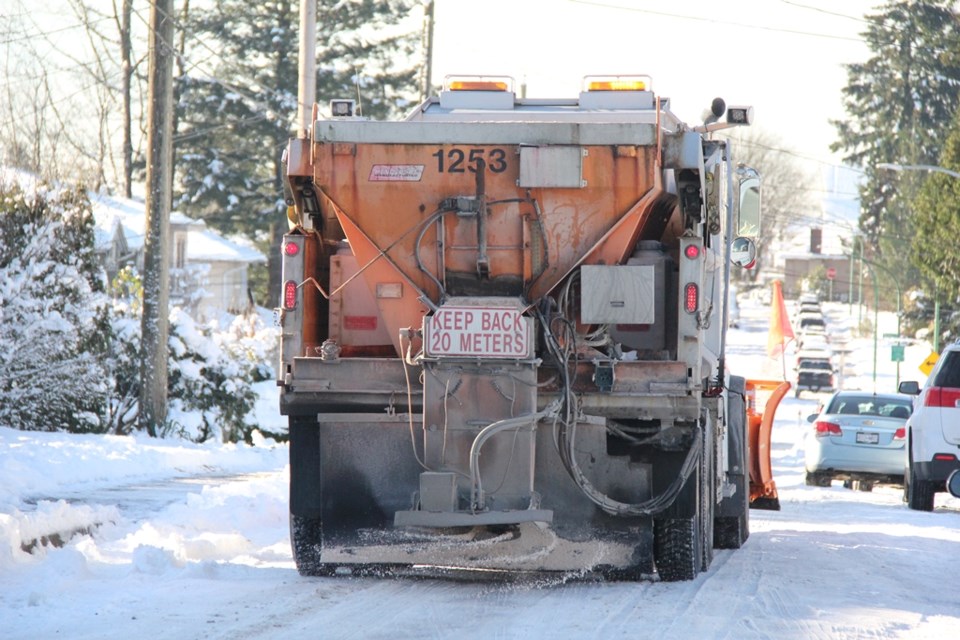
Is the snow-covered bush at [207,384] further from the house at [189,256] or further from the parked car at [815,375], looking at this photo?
the parked car at [815,375]

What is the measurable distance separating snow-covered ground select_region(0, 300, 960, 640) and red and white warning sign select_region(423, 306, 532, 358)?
141cm

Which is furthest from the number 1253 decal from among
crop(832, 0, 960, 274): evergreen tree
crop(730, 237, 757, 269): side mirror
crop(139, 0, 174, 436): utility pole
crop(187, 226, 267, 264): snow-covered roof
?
crop(832, 0, 960, 274): evergreen tree

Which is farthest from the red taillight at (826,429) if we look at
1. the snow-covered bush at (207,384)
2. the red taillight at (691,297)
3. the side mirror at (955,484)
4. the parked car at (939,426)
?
the red taillight at (691,297)

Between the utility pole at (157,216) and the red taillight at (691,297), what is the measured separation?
11970mm

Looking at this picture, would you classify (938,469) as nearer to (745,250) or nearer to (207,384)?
(745,250)

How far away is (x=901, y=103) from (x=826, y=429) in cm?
4980

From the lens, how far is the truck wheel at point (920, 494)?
16.0 m

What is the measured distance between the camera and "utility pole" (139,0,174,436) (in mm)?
19422

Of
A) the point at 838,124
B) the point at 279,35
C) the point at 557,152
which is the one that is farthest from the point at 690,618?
the point at 838,124

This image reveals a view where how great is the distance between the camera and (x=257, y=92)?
1799 inches

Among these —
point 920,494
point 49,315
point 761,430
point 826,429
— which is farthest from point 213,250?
point 761,430

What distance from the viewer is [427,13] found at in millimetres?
34062

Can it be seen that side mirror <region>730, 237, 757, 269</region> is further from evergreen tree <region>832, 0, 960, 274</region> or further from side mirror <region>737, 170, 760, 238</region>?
evergreen tree <region>832, 0, 960, 274</region>

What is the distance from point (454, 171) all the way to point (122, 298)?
16.5 meters
